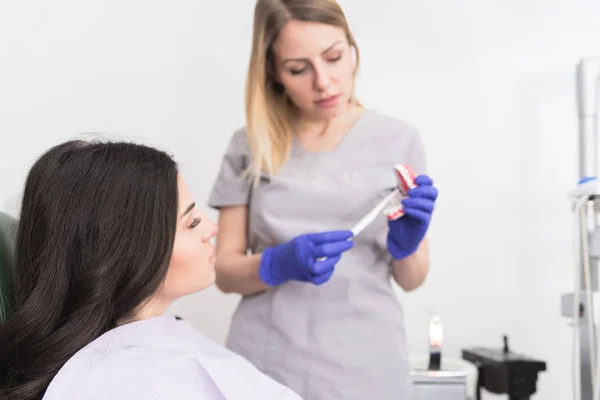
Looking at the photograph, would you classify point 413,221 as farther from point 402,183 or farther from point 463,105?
point 463,105

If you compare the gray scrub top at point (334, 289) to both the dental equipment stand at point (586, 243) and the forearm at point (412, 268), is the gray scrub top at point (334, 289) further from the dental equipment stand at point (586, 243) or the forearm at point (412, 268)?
the dental equipment stand at point (586, 243)

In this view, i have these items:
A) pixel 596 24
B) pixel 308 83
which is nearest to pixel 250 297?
pixel 308 83

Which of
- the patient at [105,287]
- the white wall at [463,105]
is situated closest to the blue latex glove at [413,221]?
the patient at [105,287]

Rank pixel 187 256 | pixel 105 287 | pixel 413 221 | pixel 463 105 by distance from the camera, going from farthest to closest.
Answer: pixel 463 105
pixel 413 221
pixel 187 256
pixel 105 287

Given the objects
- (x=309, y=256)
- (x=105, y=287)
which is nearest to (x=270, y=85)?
(x=309, y=256)

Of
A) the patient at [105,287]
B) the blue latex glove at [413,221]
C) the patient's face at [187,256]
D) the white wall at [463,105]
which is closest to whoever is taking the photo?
the patient at [105,287]

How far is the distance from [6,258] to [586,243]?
91cm

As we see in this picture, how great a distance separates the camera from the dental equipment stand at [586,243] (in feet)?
3.55

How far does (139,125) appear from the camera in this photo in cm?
179

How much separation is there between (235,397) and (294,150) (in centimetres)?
57

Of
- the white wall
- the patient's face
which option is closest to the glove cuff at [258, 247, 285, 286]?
the patient's face

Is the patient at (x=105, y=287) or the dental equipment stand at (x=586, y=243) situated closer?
the patient at (x=105, y=287)

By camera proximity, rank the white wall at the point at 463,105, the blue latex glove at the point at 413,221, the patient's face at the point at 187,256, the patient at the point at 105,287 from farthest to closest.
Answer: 1. the white wall at the point at 463,105
2. the blue latex glove at the point at 413,221
3. the patient's face at the point at 187,256
4. the patient at the point at 105,287

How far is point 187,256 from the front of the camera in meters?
1.06
